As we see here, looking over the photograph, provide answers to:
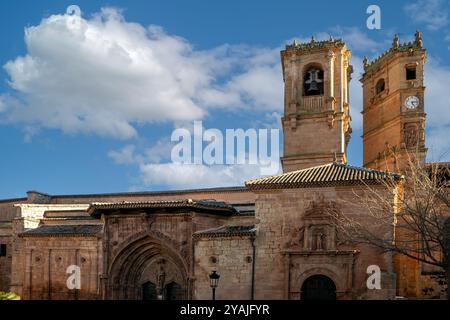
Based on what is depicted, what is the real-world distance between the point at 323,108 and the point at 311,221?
10.7 m

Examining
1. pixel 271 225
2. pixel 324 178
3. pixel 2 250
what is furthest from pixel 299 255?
pixel 2 250

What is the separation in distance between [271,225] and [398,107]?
43.8 feet

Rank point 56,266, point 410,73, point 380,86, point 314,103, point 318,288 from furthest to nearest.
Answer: point 380,86
point 410,73
point 314,103
point 56,266
point 318,288

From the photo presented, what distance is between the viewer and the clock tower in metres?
30.9

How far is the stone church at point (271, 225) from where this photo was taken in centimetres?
2170

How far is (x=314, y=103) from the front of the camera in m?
31.3

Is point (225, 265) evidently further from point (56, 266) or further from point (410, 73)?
point (410, 73)

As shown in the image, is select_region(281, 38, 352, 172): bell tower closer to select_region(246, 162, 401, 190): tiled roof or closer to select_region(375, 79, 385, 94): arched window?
select_region(375, 79, 385, 94): arched window

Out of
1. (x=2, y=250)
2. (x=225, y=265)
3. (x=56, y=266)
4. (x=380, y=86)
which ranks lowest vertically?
(x=56, y=266)

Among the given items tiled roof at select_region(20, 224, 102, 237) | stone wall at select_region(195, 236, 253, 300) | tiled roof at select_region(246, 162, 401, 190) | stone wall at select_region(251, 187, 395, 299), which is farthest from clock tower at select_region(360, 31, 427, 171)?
tiled roof at select_region(20, 224, 102, 237)

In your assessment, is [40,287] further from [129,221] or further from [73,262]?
[129,221]

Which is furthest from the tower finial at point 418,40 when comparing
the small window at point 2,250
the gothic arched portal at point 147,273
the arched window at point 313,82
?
the small window at point 2,250

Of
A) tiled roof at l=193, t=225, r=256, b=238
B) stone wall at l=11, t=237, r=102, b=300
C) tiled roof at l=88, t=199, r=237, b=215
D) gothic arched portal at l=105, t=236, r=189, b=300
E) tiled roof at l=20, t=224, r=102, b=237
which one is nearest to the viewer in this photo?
tiled roof at l=193, t=225, r=256, b=238

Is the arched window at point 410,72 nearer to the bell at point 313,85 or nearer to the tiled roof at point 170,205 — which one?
the bell at point 313,85
